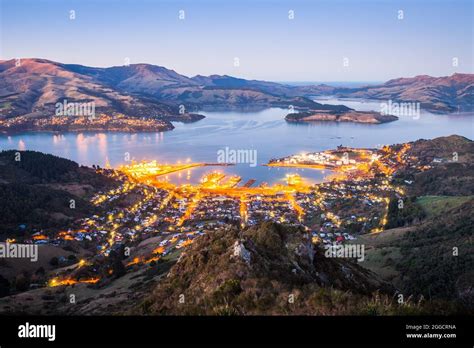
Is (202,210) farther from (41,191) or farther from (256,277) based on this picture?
(256,277)

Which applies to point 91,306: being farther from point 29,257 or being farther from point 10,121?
point 10,121

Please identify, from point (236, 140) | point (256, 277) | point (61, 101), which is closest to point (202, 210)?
point (256, 277)

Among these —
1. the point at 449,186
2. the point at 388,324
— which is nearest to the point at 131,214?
the point at 449,186

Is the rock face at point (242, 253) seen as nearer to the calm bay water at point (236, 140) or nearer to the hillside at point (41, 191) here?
the hillside at point (41, 191)

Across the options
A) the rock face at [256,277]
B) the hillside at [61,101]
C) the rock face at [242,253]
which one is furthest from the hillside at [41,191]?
the hillside at [61,101]

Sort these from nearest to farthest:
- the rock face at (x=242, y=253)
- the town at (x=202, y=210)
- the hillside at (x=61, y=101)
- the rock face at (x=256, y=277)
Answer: the rock face at (x=256, y=277)
the rock face at (x=242, y=253)
the town at (x=202, y=210)
the hillside at (x=61, y=101)
